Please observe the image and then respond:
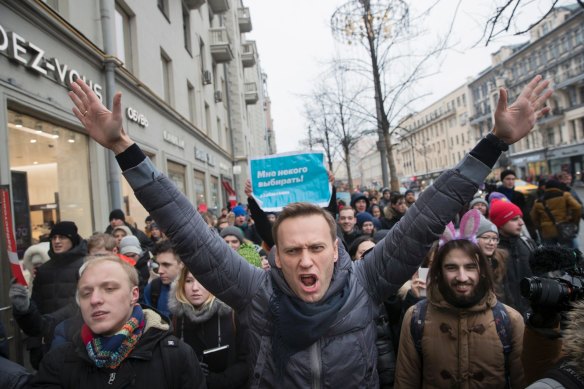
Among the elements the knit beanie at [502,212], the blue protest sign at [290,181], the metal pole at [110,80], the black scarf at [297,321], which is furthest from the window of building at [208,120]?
the black scarf at [297,321]

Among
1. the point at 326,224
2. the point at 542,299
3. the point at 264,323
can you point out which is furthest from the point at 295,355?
the point at 542,299

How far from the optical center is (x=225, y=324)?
9.15 ft

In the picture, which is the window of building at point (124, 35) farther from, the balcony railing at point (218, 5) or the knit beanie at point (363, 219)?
the balcony railing at point (218, 5)

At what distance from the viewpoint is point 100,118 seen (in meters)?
1.78

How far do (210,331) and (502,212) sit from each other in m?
3.14

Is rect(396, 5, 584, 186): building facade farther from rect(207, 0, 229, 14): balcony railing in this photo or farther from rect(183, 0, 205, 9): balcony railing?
rect(183, 0, 205, 9): balcony railing

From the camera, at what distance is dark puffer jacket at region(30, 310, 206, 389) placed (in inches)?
76.1

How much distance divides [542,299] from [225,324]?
2.02 metres

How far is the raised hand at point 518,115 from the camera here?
173cm

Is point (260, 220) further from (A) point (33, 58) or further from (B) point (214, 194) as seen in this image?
(B) point (214, 194)

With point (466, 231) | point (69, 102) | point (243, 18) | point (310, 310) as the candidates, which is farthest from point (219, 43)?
point (310, 310)

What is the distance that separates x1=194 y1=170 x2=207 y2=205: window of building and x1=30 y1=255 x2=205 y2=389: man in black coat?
1452cm

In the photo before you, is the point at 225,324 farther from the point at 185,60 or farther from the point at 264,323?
the point at 185,60

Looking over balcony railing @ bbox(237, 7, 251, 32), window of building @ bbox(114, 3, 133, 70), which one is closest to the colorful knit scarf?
window of building @ bbox(114, 3, 133, 70)
